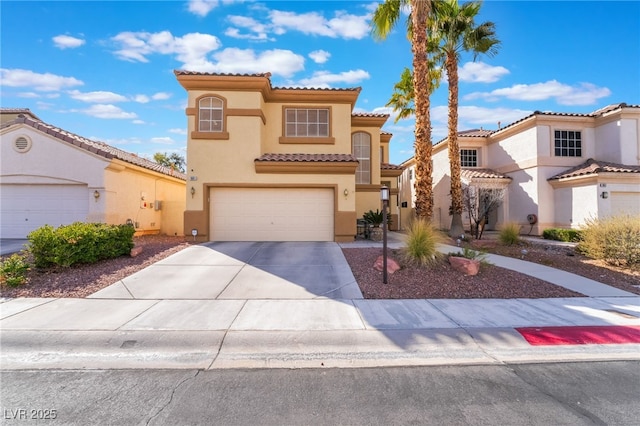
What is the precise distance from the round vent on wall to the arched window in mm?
15020

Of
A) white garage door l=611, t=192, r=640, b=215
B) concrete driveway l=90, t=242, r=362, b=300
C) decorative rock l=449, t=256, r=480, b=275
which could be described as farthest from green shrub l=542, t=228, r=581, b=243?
concrete driveway l=90, t=242, r=362, b=300

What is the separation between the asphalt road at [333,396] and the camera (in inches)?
123

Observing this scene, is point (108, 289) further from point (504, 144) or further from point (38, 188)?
point (504, 144)

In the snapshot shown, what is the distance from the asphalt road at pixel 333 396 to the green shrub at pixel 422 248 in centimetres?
419

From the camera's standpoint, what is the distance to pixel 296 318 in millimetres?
5555

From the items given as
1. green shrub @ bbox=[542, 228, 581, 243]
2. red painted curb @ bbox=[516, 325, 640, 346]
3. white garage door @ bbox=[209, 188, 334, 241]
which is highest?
white garage door @ bbox=[209, 188, 334, 241]

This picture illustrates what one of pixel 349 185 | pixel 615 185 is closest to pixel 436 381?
pixel 349 185

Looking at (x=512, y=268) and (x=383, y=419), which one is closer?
(x=383, y=419)

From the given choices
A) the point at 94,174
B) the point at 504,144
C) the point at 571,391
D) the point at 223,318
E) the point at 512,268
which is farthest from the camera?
the point at 504,144

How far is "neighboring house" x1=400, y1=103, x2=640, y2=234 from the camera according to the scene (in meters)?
15.4

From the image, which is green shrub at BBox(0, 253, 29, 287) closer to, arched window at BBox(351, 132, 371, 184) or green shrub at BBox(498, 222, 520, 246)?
arched window at BBox(351, 132, 371, 184)

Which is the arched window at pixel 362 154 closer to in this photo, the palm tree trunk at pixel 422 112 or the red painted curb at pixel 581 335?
the palm tree trunk at pixel 422 112

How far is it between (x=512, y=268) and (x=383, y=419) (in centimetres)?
761

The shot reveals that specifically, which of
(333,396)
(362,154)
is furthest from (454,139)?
(333,396)
